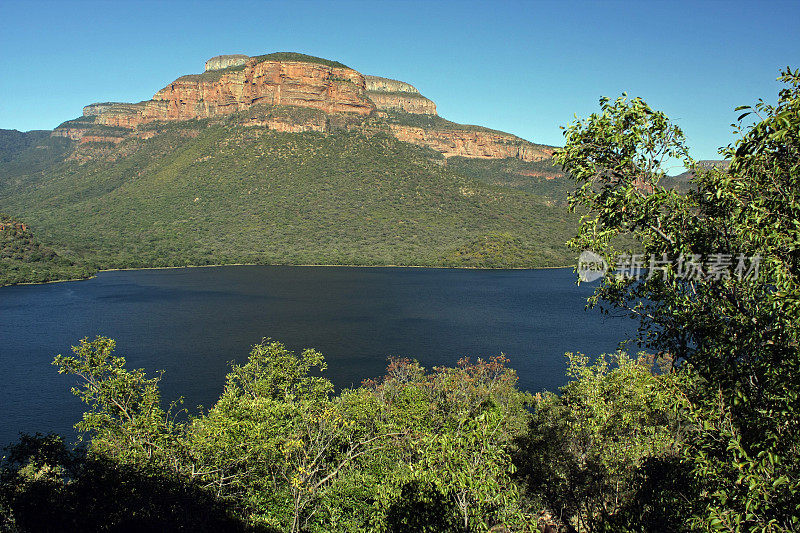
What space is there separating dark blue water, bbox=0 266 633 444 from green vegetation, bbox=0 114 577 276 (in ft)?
90.2

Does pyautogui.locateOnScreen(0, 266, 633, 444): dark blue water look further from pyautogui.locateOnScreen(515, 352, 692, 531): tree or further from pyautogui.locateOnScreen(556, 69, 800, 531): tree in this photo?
pyautogui.locateOnScreen(556, 69, 800, 531): tree

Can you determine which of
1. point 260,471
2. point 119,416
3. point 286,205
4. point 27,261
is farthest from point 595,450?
point 286,205

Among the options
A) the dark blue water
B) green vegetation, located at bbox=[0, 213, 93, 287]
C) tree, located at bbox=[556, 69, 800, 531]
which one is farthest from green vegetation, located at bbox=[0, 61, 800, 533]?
green vegetation, located at bbox=[0, 213, 93, 287]

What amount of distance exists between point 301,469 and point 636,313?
9.84 m

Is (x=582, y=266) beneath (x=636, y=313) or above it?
above

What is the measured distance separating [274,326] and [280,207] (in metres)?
104

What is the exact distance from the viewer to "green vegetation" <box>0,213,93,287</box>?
10656 cm

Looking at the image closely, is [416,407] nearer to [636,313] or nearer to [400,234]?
[636,313]

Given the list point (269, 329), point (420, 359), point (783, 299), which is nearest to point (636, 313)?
point (783, 299)

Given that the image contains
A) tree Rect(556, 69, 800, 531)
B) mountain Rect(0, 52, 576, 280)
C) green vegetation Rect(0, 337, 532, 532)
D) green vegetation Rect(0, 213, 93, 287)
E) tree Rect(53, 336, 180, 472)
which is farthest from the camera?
mountain Rect(0, 52, 576, 280)

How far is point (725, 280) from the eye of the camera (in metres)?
6.60

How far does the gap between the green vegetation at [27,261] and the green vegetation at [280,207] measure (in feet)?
31.5

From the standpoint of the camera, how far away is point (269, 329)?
67.5 m

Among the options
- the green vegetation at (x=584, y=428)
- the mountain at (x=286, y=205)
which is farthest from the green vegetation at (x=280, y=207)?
the green vegetation at (x=584, y=428)
